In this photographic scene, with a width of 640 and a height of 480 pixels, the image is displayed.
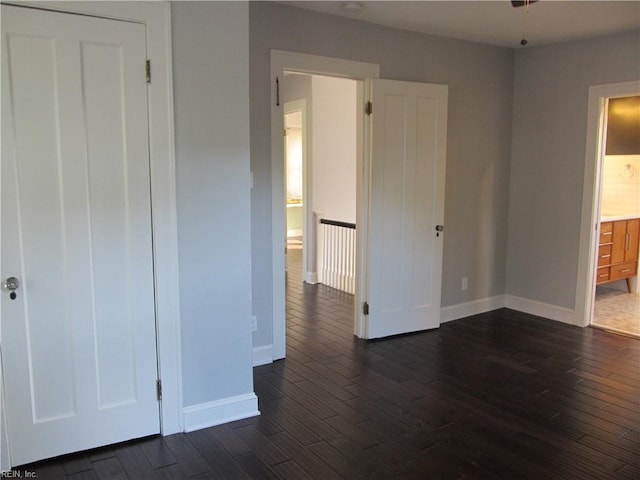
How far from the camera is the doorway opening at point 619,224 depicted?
200 inches

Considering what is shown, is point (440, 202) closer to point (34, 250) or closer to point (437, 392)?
point (437, 392)

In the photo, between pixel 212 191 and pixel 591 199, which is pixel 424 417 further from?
pixel 591 199

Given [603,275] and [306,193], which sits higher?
[306,193]

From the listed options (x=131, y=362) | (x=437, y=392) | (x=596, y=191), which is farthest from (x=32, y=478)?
(x=596, y=191)

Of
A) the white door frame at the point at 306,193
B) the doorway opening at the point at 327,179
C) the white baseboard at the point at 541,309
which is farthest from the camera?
the white door frame at the point at 306,193

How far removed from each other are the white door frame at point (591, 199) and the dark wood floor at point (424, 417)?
1.20 ft

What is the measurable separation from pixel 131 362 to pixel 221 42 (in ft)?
5.81

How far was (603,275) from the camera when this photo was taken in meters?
5.64

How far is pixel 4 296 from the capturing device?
7.79ft

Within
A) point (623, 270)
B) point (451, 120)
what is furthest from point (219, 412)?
point (623, 270)

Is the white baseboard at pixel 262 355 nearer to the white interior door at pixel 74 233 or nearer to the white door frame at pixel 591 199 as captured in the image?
the white interior door at pixel 74 233

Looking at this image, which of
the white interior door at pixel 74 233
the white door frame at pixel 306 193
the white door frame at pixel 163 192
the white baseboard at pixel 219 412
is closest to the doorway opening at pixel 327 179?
the white door frame at pixel 306 193

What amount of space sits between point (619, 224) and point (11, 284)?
5.83m

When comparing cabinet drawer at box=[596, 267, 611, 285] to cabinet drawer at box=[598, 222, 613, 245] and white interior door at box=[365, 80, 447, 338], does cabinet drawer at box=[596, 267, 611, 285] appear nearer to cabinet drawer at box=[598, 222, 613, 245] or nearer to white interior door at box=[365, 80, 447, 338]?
cabinet drawer at box=[598, 222, 613, 245]
